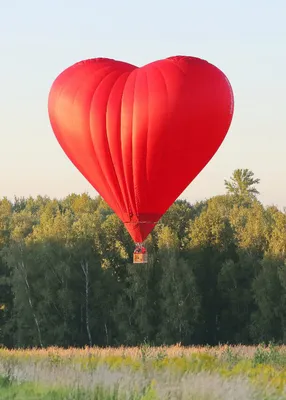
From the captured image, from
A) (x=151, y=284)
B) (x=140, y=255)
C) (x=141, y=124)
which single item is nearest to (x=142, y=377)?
(x=140, y=255)

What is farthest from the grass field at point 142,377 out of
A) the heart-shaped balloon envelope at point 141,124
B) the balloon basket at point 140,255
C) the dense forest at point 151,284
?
the dense forest at point 151,284

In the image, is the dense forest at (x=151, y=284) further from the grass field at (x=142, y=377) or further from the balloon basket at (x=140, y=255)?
the grass field at (x=142, y=377)

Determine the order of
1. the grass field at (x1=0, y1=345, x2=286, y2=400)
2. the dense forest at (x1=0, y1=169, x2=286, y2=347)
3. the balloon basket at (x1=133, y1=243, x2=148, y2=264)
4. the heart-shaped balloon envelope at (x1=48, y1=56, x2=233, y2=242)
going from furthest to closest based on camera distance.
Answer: the dense forest at (x1=0, y1=169, x2=286, y2=347)
the balloon basket at (x1=133, y1=243, x2=148, y2=264)
the heart-shaped balloon envelope at (x1=48, y1=56, x2=233, y2=242)
the grass field at (x1=0, y1=345, x2=286, y2=400)

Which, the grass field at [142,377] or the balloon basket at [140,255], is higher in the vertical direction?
the balloon basket at [140,255]

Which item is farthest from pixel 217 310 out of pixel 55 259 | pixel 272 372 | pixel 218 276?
pixel 272 372

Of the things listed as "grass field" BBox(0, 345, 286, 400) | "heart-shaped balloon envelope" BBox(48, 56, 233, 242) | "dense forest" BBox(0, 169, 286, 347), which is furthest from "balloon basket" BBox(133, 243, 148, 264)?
"dense forest" BBox(0, 169, 286, 347)

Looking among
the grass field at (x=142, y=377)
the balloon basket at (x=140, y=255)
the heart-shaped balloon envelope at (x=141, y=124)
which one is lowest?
the grass field at (x=142, y=377)

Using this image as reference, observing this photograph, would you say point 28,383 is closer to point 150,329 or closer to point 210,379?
point 210,379

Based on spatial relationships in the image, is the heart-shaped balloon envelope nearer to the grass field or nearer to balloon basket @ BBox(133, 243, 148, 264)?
balloon basket @ BBox(133, 243, 148, 264)
